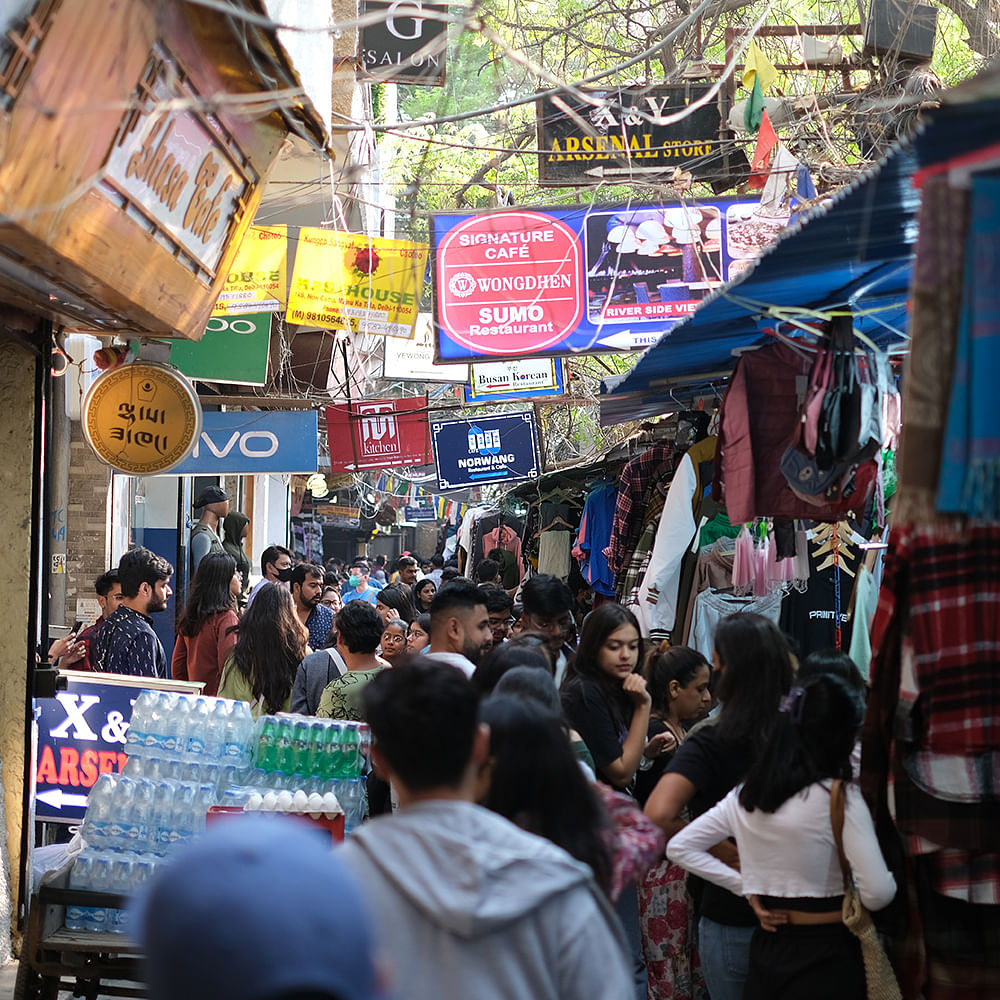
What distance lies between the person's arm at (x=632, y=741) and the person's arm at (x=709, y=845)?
90 centimetres

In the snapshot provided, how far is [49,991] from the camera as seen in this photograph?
536 cm

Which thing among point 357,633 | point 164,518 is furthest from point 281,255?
point 357,633

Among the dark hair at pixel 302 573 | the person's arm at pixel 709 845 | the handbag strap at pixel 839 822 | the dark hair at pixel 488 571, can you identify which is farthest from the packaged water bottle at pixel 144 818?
the dark hair at pixel 488 571

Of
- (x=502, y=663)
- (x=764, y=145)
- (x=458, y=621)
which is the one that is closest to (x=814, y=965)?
(x=502, y=663)

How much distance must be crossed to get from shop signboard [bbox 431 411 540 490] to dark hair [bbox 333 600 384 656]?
33.3 ft

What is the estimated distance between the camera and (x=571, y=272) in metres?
9.77

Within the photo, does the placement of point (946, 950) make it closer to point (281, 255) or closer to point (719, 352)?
point (719, 352)

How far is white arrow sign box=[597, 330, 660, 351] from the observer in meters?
9.55

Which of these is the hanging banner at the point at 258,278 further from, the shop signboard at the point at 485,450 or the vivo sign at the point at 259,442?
the shop signboard at the point at 485,450

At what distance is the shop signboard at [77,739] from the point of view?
6.84 metres

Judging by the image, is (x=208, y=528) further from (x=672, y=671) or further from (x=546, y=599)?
(x=672, y=671)

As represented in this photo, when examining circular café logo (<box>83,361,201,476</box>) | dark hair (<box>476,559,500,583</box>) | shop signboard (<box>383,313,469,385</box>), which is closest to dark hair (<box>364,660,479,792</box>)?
circular café logo (<box>83,361,201,476</box>)

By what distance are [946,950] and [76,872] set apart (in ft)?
11.9

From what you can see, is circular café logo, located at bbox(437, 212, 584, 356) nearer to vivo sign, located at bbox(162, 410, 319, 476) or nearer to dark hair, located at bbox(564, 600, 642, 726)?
vivo sign, located at bbox(162, 410, 319, 476)
